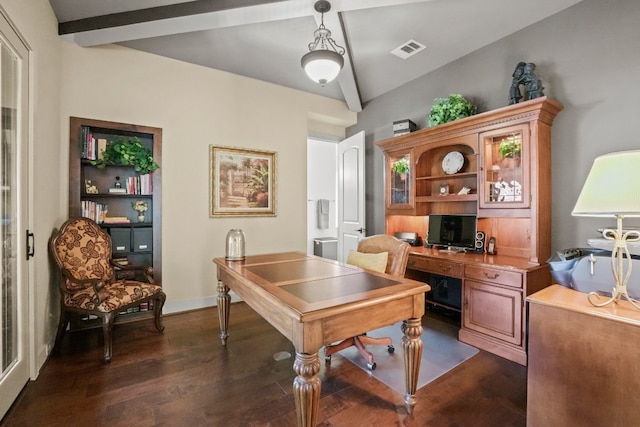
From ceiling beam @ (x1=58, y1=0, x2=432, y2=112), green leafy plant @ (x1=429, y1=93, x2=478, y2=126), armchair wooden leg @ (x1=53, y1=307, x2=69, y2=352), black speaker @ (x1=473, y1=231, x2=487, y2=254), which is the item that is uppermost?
ceiling beam @ (x1=58, y1=0, x2=432, y2=112)

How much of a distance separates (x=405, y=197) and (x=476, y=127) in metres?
1.15

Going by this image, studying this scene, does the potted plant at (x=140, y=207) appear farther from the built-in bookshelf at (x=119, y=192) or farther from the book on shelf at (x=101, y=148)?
the book on shelf at (x=101, y=148)

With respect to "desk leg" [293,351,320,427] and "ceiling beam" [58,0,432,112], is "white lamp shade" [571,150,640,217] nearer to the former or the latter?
"desk leg" [293,351,320,427]

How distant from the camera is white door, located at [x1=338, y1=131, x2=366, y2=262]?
433cm

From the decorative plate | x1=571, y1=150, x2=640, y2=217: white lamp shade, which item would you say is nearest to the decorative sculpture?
the decorative plate

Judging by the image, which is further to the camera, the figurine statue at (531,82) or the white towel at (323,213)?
the white towel at (323,213)

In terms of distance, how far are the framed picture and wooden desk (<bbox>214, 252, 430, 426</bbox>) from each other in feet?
6.01

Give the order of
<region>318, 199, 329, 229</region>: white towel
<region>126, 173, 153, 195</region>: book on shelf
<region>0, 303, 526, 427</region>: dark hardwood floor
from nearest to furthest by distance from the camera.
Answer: <region>0, 303, 526, 427</region>: dark hardwood floor, <region>126, 173, 153, 195</region>: book on shelf, <region>318, 199, 329, 229</region>: white towel

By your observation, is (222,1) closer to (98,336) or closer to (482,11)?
(482,11)

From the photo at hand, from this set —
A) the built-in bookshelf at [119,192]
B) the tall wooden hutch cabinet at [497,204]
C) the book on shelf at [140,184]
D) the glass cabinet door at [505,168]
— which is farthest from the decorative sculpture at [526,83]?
the book on shelf at [140,184]

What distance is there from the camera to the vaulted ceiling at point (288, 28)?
8.90ft

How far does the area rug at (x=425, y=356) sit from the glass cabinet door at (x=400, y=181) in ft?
4.97

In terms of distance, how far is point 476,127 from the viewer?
2.96 meters

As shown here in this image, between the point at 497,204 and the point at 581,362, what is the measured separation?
1.74m
